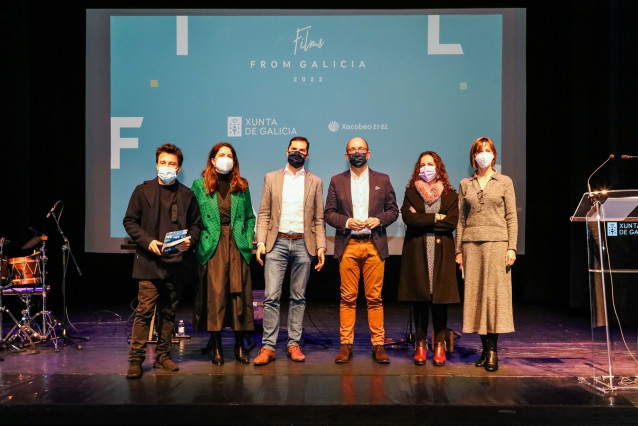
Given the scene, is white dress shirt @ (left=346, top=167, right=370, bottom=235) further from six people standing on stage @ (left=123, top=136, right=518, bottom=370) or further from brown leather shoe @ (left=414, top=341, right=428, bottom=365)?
brown leather shoe @ (left=414, top=341, right=428, bottom=365)

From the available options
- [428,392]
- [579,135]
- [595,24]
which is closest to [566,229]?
[579,135]

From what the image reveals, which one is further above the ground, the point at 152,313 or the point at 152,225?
the point at 152,225

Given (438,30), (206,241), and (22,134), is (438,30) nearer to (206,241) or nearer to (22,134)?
(206,241)

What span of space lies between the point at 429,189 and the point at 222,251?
1.62 metres

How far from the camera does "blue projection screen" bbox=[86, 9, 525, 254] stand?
642 centimetres

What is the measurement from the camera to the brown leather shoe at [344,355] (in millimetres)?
4273

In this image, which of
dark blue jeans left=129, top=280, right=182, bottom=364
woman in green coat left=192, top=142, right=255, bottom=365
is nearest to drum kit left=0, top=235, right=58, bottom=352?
dark blue jeans left=129, top=280, right=182, bottom=364

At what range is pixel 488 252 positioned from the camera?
4.08 meters

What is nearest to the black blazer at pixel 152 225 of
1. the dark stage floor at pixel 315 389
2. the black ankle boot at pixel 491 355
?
the dark stage floor at pixel 315 389

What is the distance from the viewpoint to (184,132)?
254 inches

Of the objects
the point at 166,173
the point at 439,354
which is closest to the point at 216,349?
the point at 166,173

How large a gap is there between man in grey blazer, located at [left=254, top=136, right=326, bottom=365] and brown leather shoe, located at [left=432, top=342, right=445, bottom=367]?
0.99 m

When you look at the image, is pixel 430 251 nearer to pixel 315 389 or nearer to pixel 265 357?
pixel 315 389
